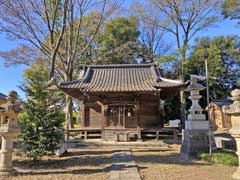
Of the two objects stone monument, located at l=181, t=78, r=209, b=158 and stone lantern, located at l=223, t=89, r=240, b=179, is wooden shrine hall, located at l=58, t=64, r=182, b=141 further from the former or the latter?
stone lantern, located at l=223, t=89, r=240, b=179

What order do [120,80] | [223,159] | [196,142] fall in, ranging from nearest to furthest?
[223,159] → [196,142] → [120,80]

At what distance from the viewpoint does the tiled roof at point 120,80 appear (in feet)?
40.9

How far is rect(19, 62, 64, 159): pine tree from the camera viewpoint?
705 cm

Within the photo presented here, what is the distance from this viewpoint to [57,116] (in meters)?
7.63

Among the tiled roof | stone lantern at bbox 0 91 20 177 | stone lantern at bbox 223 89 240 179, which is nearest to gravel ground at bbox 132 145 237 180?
stone lantern at bbox 223 89 240 179

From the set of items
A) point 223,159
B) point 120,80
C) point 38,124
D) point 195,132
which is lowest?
point 223,159

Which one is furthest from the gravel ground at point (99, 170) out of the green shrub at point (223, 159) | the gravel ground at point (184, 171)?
the green shrub at point (223, 159)

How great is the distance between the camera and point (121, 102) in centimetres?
1305

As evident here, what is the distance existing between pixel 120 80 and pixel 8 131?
9459 millimetres

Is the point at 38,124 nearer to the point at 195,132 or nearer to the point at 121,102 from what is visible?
the point at 195,132

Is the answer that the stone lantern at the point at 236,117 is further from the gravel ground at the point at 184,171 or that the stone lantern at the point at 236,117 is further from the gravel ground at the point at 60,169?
the gravel ground at the point at 60,169

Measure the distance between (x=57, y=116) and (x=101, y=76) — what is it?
7.79m

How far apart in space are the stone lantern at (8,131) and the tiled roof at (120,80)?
6.28 metres

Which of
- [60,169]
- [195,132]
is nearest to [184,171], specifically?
[195,132]
